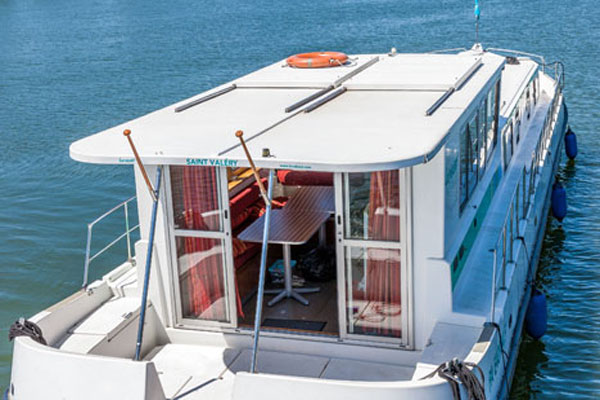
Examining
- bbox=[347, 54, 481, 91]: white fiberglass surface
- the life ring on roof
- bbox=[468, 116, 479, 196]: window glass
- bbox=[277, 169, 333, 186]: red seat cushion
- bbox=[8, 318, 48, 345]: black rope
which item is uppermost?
the life ring on roof

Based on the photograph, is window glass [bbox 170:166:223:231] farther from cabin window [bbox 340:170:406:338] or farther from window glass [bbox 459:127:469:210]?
window glass [bbox 459:127:469:210]

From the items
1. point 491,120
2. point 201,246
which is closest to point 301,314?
point 201,246

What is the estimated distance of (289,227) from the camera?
7430 millimetres

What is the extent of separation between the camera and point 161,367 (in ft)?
22.4

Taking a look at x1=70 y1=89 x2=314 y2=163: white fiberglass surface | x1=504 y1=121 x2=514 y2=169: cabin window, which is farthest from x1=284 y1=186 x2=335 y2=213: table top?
x1=504 y1=121 x2=514 y2=169: cabin window

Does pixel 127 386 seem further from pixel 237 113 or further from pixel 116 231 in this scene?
pixel 116 231

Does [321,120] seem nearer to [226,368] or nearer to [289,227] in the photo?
[289,227]

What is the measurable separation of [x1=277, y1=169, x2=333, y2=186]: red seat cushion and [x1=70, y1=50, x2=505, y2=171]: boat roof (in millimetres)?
1254

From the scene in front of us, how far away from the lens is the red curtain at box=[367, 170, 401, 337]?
6285mm

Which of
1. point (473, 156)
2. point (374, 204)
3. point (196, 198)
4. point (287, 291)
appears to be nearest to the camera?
point (374, 204)

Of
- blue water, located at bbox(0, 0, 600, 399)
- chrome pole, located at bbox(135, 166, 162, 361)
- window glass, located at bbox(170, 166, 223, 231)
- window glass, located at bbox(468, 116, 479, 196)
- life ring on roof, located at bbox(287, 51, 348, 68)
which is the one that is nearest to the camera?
chrome pole, located at bbox(135, 166, 162, 361)

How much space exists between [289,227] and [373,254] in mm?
1239

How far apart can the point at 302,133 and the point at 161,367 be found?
7.76 feet

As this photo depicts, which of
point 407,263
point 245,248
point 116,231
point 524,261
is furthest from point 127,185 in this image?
point 407,263
